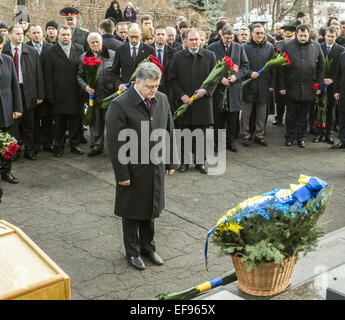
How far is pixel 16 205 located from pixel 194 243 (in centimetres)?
263

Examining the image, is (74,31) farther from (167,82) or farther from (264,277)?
(264,277)

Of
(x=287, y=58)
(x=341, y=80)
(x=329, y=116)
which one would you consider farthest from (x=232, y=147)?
(x=341, y=80)

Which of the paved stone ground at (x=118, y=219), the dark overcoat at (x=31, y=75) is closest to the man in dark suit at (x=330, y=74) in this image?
the paved stone ground at (x=118, y=219)

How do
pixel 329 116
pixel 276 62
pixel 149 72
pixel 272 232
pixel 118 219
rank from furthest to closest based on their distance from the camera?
pixel 329 116
pixel 276 62
pixel 118 219
pixel 149 72
pixel 272 232

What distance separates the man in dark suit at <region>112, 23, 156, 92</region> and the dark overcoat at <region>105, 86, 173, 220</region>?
363 cm

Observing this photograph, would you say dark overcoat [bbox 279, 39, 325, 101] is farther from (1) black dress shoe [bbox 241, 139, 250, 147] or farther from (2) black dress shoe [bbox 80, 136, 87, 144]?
(2) black dress shoe [bbox 80, 136, 87, 144]

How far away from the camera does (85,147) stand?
9.91 meters

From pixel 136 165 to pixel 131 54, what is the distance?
4114 mm

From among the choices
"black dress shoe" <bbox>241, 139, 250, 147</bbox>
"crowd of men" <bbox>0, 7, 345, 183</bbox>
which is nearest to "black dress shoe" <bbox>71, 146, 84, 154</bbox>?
"crowd of men" <bbox>0, 7, 345, 183</bbox>

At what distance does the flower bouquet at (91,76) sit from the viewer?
866cm

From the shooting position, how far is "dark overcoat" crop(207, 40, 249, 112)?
9344 mm

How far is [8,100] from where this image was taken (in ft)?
25.7

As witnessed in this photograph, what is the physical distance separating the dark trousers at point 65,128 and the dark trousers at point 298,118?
407cm

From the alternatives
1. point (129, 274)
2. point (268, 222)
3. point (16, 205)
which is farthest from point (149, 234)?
point (16, 205)
